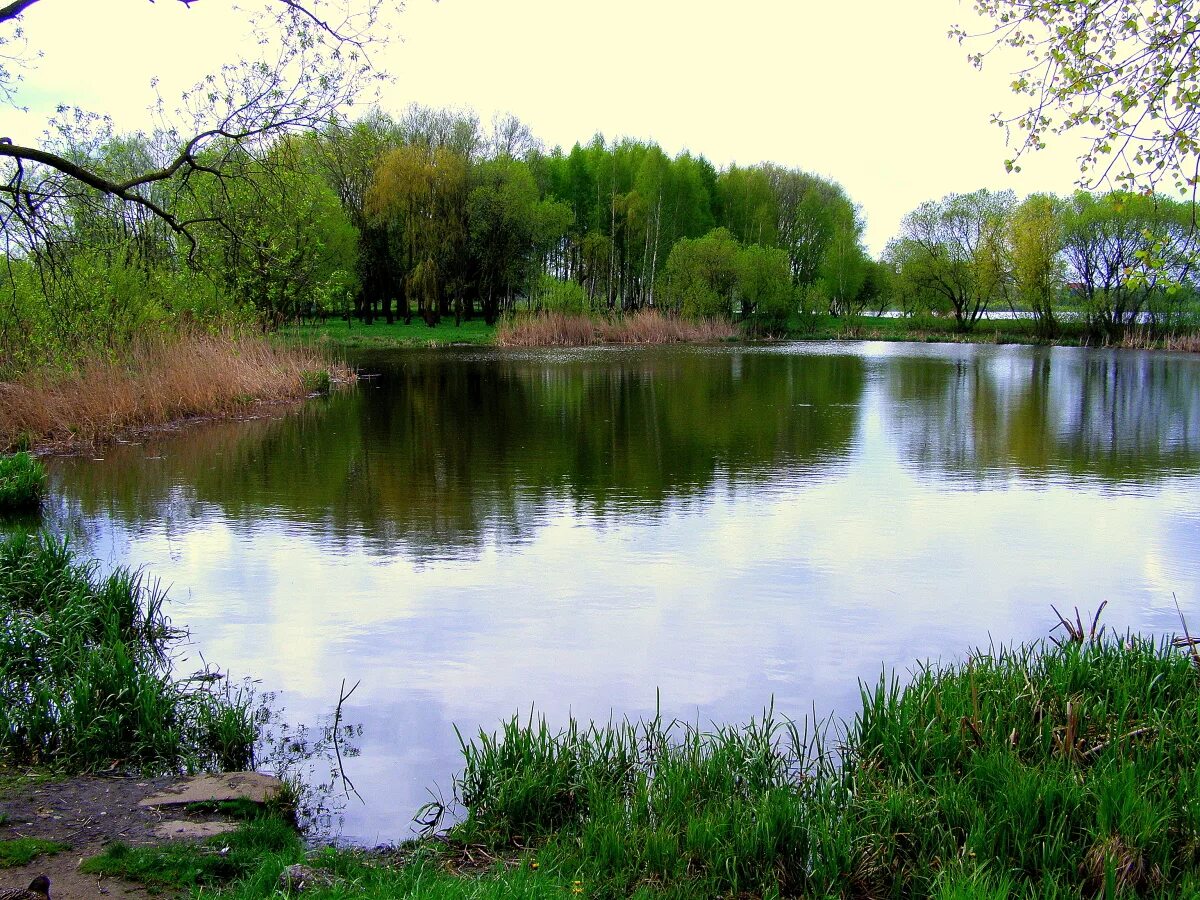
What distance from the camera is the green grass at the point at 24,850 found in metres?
4.57

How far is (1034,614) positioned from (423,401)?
20.7 m

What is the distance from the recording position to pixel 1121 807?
4781mm

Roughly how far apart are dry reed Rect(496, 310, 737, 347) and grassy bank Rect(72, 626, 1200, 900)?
49.5 meters

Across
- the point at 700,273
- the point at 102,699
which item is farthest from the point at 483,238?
the point at 102,699

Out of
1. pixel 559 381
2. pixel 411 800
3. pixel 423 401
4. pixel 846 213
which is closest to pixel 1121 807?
pixel 411 800

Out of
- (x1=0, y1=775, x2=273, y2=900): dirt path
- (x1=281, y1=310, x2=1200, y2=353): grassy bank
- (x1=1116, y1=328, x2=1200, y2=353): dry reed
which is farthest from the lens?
(x1=281, y1=310, x2=1200, y2=353): grassy bank

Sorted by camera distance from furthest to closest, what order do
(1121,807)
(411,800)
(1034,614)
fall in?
1. (1034,614)
2. (411,800)
3. (1121,807)

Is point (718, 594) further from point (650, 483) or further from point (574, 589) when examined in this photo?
point (650, 483)

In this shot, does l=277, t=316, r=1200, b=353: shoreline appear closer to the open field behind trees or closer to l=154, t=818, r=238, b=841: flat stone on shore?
the open field behind trees

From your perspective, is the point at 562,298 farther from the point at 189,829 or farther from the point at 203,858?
the point at 203,858

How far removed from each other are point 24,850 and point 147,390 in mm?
18032

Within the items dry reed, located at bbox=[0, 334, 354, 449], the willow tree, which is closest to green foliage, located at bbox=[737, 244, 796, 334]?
the willow tree

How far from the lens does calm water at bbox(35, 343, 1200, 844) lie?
296 inches

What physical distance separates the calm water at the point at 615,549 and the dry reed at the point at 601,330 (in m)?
31.6
